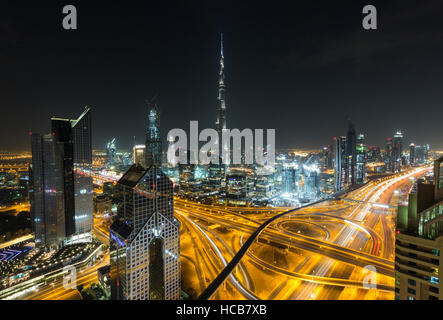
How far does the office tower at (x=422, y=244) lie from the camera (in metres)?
4.91

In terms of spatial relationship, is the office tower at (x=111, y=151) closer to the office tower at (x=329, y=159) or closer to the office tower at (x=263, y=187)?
the office tower at (x=263, y=187)

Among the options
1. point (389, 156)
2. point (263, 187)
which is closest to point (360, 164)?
point (389, 156)

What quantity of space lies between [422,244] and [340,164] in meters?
37.0

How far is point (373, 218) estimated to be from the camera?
64.0 feet

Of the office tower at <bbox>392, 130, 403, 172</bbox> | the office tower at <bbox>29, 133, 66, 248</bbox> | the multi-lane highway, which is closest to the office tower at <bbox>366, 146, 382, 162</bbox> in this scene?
the office tower at <bbox>392, 130, 403, 172</bbox>

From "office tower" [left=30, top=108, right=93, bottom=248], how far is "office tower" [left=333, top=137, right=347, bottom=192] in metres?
38.2

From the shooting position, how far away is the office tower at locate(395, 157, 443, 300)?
491cm

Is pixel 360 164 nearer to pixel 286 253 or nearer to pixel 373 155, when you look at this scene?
pixel 373 155

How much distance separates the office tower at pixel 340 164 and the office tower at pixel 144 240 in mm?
35320

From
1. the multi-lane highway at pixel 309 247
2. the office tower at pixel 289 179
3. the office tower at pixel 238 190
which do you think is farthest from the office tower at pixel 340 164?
the office tower at pixel 238 190

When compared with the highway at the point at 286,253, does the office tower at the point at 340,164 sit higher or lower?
higher

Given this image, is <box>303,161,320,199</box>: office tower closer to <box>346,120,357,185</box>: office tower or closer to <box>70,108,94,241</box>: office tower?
<box>346,120,357,185</box>: office tower

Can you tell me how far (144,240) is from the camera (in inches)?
376
